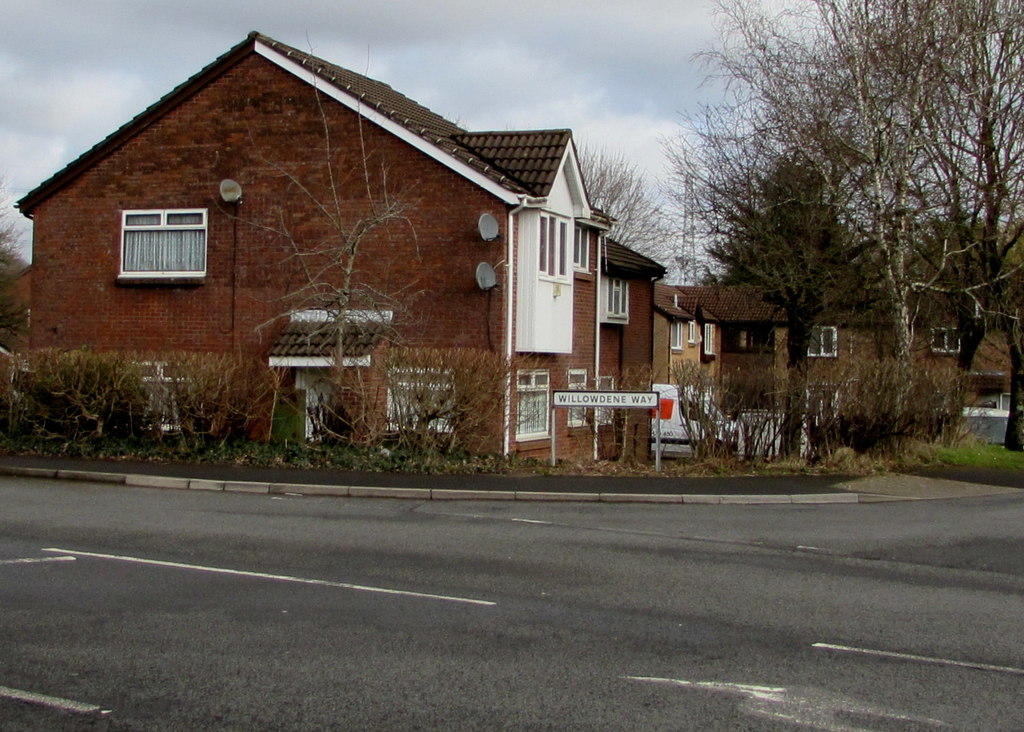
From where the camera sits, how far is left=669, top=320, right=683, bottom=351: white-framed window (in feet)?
165

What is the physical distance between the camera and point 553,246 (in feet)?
73.6

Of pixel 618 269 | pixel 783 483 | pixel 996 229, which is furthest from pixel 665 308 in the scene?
pixel 783 483

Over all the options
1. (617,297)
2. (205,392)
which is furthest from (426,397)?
(617,297)

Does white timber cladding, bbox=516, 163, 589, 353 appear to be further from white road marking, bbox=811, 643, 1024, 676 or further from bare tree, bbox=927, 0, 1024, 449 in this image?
white road marking, bbox=811, 643, 1024, 676

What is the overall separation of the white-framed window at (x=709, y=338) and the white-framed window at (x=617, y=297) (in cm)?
3130

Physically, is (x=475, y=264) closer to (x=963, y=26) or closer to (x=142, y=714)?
(x=963, y=26)

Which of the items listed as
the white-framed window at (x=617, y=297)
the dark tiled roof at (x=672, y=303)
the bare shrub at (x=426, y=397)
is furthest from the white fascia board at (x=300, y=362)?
the dark tiled roof at (x=672, y=303)

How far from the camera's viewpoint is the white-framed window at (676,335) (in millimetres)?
50159

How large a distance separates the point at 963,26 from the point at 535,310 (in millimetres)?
9943

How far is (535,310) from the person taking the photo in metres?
21.5

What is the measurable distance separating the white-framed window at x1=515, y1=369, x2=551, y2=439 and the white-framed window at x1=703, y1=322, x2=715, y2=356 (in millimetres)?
38683

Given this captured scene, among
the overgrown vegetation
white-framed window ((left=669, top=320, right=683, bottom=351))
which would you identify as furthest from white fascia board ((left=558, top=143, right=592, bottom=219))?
white-framed window ((left=669, top=320, right=683, bottom=351))

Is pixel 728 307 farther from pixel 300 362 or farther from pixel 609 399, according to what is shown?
pixel 609 399

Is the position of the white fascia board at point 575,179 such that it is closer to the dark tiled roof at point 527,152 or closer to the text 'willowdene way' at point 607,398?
the dark tiled roof at point 527,152
